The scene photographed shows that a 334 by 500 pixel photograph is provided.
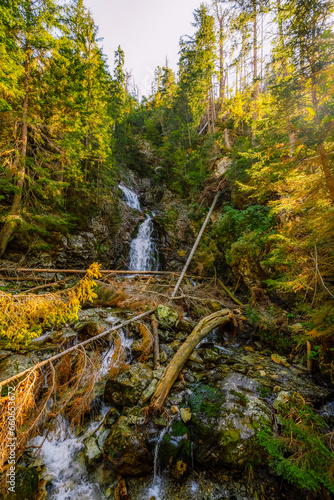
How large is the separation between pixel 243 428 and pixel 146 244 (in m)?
12.8

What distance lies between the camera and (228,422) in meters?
3.64

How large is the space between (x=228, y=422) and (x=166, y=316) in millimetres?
3766

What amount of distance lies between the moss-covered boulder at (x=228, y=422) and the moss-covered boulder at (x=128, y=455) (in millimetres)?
953

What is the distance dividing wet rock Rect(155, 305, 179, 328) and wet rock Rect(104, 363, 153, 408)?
7.14 feet

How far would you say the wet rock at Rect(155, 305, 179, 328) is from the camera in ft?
22.8

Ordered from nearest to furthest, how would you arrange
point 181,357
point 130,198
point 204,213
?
point 181,357 < point 204,213 < point 130,198

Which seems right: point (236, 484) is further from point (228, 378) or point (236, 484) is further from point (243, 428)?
point (228, 378)

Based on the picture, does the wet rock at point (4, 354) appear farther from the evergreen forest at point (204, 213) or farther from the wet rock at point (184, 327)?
the wet rock at point (184, 327)

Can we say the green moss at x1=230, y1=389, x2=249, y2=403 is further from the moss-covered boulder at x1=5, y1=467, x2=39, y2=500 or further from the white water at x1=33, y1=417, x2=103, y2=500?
the moss-covered boulder at x1=5, y1=467, x2=39, y2=500

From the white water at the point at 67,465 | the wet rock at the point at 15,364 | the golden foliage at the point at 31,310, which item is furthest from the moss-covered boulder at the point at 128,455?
the wet rock at the point at 15,364

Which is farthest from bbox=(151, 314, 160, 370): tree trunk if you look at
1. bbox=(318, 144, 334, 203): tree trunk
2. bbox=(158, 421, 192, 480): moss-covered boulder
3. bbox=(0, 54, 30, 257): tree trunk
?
bbox=(0, 54, 30, 257): tree trunk


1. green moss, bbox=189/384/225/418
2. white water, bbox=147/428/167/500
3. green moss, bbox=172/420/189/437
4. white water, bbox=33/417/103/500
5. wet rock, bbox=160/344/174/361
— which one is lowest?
white water, bbox=33/417/103/500

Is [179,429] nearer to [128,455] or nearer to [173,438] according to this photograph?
[173,438]

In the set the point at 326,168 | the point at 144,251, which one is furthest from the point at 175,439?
the point at 144,251
